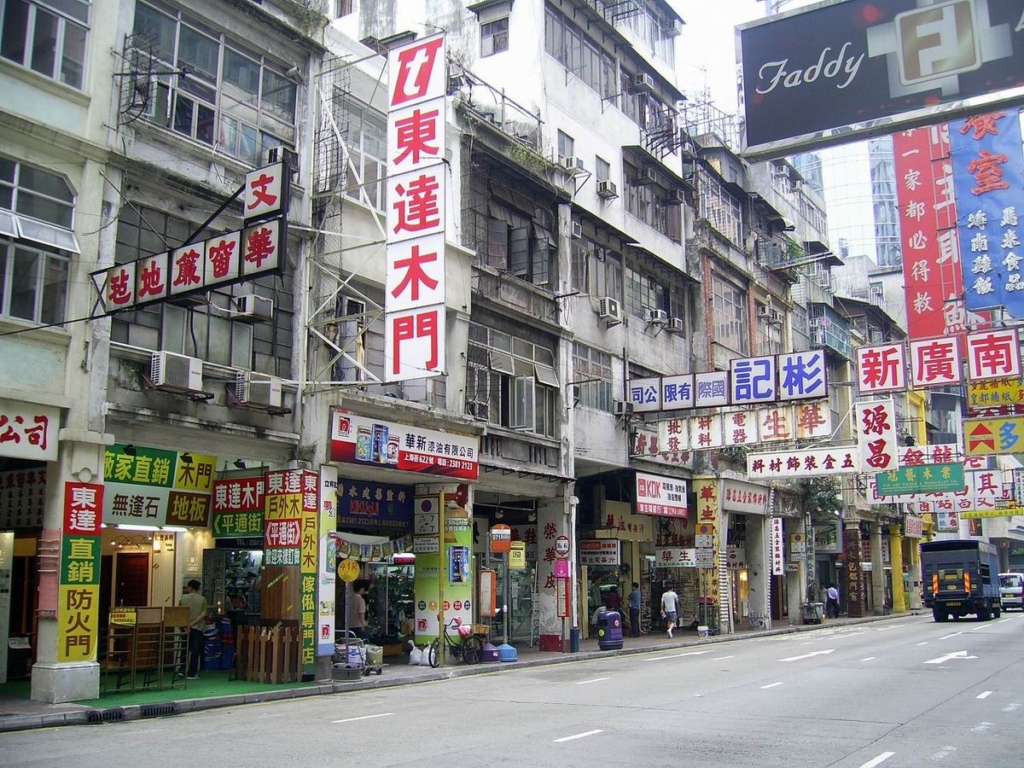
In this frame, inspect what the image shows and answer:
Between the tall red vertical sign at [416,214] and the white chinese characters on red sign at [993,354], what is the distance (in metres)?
11.7

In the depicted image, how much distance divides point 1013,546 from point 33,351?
97811 mm

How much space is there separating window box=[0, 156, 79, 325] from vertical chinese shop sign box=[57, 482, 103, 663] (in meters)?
2.75

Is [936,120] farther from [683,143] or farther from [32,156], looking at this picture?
[683,143]

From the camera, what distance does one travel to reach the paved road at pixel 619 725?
9.71 m

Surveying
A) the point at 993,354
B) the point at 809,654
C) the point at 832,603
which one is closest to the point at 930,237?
the point at 993,354

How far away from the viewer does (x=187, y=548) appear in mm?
20094

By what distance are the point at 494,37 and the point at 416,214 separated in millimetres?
12192

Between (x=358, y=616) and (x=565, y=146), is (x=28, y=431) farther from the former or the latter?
(x=565, y=146)

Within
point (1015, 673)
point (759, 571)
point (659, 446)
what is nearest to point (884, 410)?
point (659, 446)

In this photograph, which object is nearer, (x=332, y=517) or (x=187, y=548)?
(x=332, y=517)

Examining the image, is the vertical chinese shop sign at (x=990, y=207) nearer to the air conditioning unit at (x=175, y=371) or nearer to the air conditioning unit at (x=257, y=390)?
the air conditioning unit at (x=257, y=390)

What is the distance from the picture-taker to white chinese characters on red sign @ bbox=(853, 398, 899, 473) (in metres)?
25.4

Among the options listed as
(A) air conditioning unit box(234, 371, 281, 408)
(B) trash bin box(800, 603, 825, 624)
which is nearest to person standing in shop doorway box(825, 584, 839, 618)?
(B) trash bin box(800, 603, 825, 624)

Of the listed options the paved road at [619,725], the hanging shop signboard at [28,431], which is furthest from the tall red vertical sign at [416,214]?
the paved road at [619,725]
